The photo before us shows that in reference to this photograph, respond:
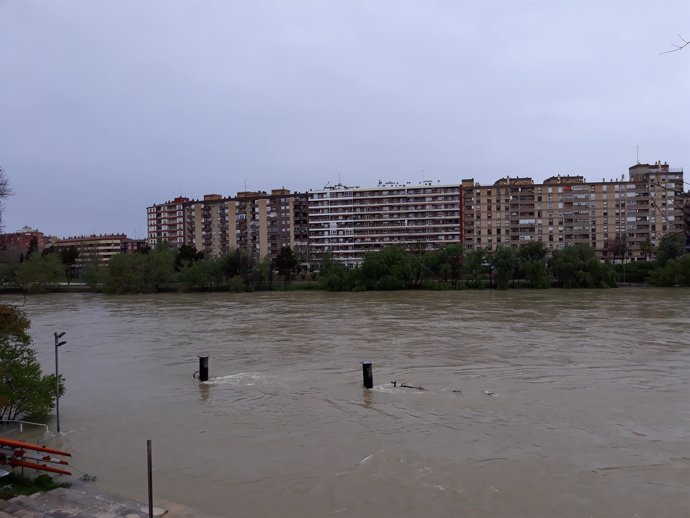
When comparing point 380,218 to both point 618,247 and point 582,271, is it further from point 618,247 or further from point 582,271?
point 582,271

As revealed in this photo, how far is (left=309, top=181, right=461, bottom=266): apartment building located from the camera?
100062 millimetres

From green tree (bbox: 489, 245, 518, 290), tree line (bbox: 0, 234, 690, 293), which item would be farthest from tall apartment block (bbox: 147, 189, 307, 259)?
green tree (bbox: 489, 245, 518, 290)

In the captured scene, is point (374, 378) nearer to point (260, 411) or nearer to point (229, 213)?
point (260, 411)

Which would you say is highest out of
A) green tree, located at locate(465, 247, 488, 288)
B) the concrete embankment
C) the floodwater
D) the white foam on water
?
green tree, located at locate(465, 247, 488, 288)

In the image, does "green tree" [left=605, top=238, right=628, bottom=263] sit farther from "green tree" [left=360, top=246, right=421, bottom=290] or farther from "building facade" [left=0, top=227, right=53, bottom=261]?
"building facade" [left=0, top=227, right=53, bottom=261]

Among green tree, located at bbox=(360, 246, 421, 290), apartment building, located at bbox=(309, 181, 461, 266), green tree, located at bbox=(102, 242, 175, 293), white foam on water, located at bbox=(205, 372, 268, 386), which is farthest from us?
apartment building, located at bbox=(309, 181, 461, 266)

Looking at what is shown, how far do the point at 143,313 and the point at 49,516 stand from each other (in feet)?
120

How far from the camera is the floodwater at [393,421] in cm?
901

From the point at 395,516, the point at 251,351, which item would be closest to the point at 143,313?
the point at 251,351

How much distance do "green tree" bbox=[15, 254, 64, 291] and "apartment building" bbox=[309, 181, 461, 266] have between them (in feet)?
140

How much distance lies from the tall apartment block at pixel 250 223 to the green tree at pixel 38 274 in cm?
3045

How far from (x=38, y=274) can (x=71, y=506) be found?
234ft

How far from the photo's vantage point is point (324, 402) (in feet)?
48.2

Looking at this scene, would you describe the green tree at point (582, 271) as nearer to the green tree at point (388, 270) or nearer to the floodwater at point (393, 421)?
the green tree at point (388, 270)
